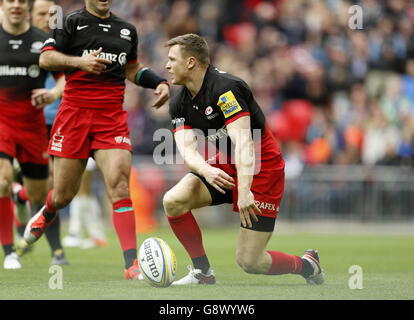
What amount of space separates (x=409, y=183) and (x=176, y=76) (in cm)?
1036

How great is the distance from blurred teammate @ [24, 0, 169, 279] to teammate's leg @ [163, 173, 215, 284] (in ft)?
1.73

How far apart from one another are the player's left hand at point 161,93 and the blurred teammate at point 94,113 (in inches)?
0.4

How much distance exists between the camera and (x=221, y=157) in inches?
293

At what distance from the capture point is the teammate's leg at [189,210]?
725cm

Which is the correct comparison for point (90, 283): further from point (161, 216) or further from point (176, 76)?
point (161, 216)

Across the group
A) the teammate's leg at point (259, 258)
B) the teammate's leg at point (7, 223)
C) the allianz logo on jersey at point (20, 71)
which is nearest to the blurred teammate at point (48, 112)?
the teammate's leg at point (7, 223)

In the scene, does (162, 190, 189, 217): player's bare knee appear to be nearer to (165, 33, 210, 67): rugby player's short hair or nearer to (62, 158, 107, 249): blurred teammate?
(165, 33, 210, 67): rugby player's short hair

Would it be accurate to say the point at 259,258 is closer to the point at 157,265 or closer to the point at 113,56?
the point at 157,265

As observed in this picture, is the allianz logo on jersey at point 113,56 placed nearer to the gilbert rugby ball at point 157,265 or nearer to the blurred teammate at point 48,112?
the blurred teammate at point 48,112

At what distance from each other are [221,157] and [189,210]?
1.85ft

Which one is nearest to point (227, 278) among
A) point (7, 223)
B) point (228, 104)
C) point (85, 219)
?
point (228, 104)

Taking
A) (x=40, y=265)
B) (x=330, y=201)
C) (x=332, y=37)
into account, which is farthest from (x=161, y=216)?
(x=40, y=265)

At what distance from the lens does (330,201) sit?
16656mm

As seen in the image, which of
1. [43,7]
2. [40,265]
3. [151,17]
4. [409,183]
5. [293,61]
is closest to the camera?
[40,265]
